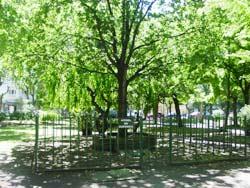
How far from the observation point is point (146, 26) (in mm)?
19031

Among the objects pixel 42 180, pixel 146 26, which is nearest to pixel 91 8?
pixel 146 26

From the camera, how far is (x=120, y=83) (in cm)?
1825

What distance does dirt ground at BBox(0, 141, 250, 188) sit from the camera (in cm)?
1060

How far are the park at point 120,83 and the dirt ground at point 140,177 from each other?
0.09 ft


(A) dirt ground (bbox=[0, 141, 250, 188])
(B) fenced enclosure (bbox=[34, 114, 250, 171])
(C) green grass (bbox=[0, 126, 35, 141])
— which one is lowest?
(A) dirt ground (bbox=[0, 141, 250, 188])

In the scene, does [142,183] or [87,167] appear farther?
[87,167]

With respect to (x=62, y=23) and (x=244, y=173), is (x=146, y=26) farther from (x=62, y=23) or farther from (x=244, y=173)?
(x=244, y=173)

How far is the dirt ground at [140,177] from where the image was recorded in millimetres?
10602

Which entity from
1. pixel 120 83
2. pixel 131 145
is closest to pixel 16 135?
pixel 120 83

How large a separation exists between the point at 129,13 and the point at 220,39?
4.27 metres

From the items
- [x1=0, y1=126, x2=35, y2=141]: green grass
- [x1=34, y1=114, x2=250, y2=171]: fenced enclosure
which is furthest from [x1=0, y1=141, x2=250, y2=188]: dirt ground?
[x1=0, y1=126, x2=35, y2=141]: green grass

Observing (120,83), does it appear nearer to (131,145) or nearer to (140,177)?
(131,145)

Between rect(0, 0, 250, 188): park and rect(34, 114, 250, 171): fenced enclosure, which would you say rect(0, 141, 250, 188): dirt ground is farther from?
rect(34, 114, 250, 171): fenced enclosure

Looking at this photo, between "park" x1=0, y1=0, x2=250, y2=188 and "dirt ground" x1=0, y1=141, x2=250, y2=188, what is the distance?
0.09ft
